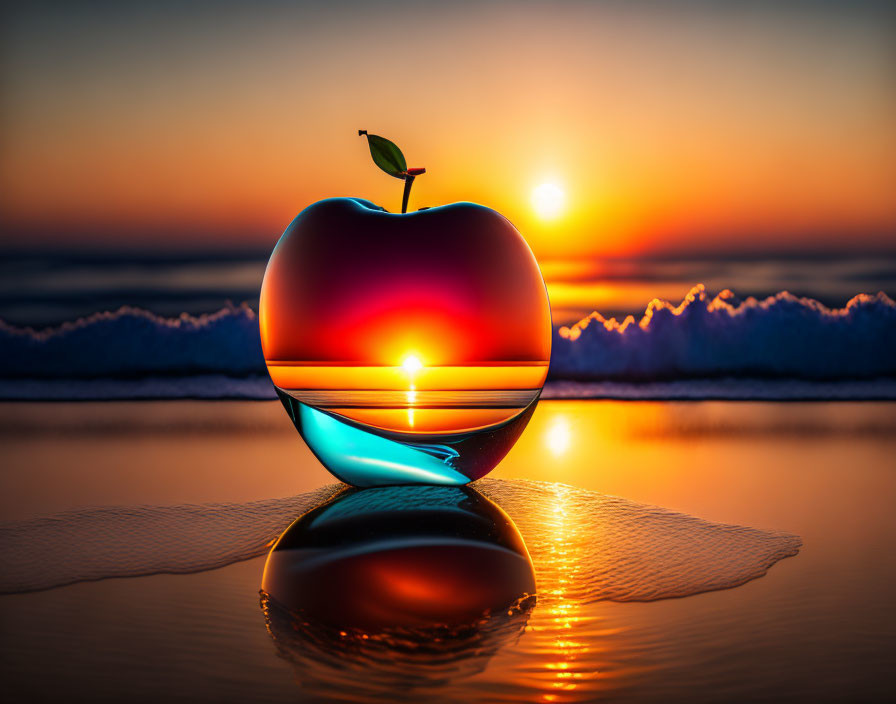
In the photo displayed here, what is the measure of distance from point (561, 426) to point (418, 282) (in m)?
1.98

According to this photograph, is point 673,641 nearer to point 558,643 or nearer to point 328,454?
point 558,643

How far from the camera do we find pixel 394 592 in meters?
1.43

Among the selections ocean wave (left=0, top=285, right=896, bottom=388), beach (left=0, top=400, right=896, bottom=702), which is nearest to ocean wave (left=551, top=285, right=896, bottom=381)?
ocean wave (left=0, top=285, right=896, bottom=388)

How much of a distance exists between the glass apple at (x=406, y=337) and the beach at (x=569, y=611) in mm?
343

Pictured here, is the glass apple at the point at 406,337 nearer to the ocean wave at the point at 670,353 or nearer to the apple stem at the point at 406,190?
the apple stem at the point at 406,190

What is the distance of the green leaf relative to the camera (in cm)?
224

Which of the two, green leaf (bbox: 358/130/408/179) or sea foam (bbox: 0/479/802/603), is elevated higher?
green leaf (bbox: 358/130/408/179)

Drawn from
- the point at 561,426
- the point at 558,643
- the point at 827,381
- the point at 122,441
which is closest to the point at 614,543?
the point at 558,643

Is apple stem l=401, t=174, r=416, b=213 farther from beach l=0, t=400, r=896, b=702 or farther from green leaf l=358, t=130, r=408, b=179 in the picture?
beach l=0, t=400, r=896, b=702

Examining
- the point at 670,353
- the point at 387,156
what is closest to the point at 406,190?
the point at 387,156

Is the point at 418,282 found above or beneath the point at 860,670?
above

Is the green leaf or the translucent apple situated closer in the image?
the translucent apple

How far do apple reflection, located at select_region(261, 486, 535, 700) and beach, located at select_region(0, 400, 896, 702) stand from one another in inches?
1.0

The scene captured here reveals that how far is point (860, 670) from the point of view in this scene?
1.11m
